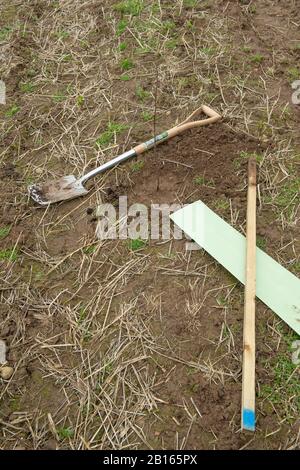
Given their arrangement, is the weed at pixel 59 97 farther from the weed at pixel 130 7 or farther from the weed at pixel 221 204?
the weed at pixel 221 204

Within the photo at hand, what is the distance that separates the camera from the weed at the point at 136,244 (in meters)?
2.75

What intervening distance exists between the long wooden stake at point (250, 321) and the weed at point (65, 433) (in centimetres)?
85

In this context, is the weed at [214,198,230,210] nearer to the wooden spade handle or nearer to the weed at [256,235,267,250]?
the weed at [256,235,267,250]

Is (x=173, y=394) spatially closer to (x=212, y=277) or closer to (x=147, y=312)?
(x=147, y=312)

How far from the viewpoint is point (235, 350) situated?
233 cm

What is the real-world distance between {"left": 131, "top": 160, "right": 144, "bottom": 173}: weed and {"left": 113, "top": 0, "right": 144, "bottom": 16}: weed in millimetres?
1991

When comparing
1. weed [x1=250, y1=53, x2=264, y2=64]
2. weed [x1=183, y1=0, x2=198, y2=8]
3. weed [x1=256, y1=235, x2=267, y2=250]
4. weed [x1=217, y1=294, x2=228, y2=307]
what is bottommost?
weed [x1=217, y1=294, x2=228, y2=307]

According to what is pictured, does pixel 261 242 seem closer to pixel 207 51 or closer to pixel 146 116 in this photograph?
pixel 146 116

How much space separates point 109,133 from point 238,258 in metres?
1.48

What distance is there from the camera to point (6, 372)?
2322 millimetres

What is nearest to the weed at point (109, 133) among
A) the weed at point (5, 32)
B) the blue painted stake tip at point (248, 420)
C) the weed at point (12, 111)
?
the weed at point (12, 111)

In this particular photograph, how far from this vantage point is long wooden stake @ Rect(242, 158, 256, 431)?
82.3 inches

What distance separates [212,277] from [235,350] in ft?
1.53

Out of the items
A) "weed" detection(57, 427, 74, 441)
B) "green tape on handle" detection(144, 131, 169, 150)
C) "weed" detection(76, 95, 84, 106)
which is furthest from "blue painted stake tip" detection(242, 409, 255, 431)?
"weed" detection(76, 95, 84, 106)
